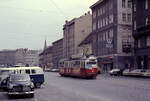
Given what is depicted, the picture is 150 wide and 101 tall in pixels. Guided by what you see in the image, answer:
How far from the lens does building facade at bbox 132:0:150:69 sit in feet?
173

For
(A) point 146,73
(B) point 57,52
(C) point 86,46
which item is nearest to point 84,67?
(A) point 146,73

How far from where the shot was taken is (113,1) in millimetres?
66750

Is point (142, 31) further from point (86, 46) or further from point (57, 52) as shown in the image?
point (57, 52)

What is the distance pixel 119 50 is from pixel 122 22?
248 inches

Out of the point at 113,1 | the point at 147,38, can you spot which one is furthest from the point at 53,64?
the point at 147,38

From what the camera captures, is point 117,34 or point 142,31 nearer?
point 142,31

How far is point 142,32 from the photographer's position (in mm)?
53188

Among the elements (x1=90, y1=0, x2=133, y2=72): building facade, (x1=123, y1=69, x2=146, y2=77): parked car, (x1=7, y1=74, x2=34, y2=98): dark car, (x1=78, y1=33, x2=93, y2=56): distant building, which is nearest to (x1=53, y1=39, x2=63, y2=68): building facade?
(x1=78, y1=33, x2=93, y2=56): distant building

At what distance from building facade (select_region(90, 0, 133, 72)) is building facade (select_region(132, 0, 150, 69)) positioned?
6.29 metres

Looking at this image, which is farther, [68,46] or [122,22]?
[68,46]

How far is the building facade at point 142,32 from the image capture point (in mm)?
52781

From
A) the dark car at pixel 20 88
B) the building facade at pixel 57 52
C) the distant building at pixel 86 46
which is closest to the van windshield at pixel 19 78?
the dark car at pixel 20 88

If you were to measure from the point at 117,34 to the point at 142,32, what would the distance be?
11491 mm

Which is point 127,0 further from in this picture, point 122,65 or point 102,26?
point 122,65
